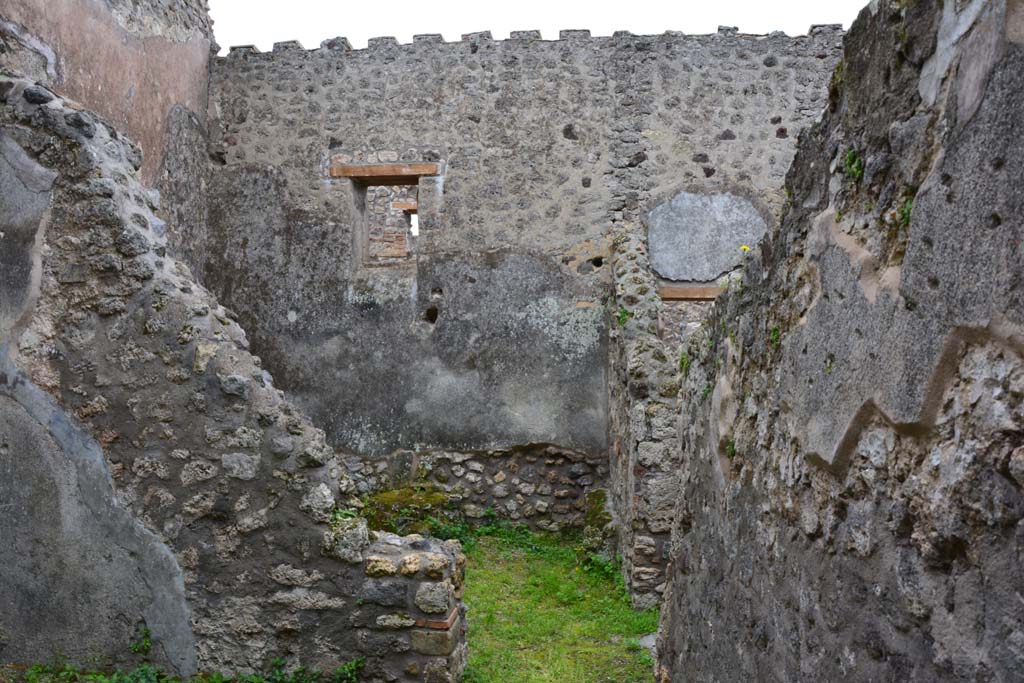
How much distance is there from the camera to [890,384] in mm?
1778

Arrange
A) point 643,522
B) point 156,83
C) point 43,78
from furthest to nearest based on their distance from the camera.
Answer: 1. point 156,83
2. point 643,522
3. point 43,78

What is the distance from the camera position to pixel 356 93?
8.19 m

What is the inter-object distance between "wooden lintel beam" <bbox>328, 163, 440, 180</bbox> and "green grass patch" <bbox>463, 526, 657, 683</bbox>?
10.4 ft

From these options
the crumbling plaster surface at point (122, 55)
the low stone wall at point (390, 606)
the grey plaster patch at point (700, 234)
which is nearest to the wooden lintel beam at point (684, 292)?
the grey plaster patch at point (700, 234)

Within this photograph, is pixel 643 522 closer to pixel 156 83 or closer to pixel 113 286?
pixel 113 286

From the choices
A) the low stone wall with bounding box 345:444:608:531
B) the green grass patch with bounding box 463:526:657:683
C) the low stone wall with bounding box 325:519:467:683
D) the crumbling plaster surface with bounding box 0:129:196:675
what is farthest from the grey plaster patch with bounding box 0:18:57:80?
the green grass patch with bounding box 463:526:657:683

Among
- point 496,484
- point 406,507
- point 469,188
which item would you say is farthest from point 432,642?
point 469,188

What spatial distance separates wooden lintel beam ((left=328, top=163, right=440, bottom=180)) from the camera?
8.08 m

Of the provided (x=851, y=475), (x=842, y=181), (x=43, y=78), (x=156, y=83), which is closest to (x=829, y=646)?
(x=851, y=475)

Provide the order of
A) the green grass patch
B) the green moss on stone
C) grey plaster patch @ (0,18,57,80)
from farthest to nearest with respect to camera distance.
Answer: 1. the green moss on stone
2. grey plaster patch @ (0,18,57,80)
3. the green grass patch

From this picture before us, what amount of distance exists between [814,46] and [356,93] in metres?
4.10

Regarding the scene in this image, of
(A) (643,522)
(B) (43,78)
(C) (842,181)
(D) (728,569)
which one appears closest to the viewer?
(C) (842,181)

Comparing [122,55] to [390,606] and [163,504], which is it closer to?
[163,504]

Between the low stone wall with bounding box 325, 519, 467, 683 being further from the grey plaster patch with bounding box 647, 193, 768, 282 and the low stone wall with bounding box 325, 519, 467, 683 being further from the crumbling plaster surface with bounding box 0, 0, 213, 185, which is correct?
the grey plaster patch with bounding box 647, 193, 768, 282
